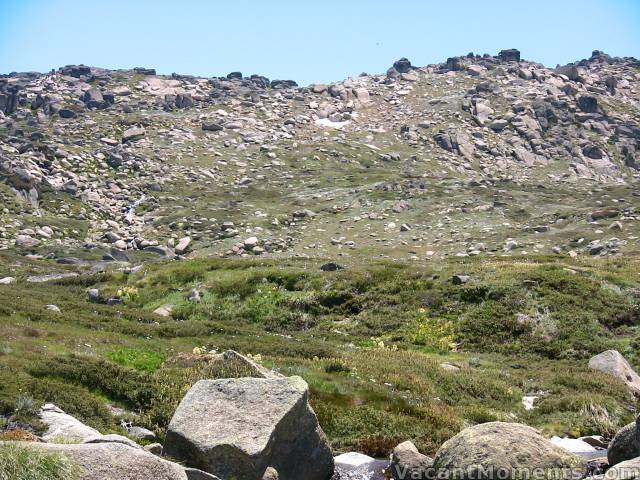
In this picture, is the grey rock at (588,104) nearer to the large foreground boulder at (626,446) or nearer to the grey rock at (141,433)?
the large foreground boulder at (626,446)

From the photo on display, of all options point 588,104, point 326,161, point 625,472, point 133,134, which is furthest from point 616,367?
point 588,104

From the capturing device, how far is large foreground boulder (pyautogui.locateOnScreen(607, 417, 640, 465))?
1205cm

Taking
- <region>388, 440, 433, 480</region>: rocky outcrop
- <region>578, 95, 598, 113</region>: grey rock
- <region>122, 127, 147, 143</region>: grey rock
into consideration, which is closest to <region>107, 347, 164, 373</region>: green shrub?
<region>388, 440, 433, 480</region>: rocky outcrop

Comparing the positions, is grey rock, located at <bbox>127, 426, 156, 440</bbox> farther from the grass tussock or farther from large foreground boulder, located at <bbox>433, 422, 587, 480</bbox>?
large foreground boulder, located at <bbox>433, 422, 587, 480</bbox>

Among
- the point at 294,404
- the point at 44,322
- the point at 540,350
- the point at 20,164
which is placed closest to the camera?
the point at 294,404

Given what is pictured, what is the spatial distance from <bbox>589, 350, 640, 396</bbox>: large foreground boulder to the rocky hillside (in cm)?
3851

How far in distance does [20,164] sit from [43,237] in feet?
87.8

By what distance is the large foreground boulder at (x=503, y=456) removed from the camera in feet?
35.9

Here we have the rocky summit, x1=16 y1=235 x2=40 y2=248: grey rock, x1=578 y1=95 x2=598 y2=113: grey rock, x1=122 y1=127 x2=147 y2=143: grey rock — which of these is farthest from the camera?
x1=578 y1=95 x2=598 y2=113: grey rock

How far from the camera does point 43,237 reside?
77.7m

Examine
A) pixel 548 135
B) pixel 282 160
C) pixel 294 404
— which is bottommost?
pixel 294 404

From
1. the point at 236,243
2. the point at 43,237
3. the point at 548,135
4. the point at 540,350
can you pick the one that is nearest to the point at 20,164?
the point at 43,237

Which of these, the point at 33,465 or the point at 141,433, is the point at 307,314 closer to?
the point at 141,433

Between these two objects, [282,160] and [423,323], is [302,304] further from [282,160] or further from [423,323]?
[282,160]
